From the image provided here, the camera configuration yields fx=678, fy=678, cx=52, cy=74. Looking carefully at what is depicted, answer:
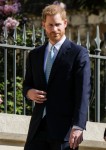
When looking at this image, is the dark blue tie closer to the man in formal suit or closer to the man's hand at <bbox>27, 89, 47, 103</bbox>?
the man in formal suit

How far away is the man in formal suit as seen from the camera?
434 cm

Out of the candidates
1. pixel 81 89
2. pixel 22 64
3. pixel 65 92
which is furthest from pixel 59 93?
pixel 22 64

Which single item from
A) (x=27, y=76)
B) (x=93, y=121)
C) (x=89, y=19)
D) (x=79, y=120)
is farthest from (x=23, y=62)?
(x=89, y=19)

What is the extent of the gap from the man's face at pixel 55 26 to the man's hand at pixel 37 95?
0.36 meters

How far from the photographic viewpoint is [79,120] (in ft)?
14.0

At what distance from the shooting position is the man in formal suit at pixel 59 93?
434 centimetres

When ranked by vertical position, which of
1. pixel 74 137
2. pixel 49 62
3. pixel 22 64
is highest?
pixel 49 62

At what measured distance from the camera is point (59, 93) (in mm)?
4383

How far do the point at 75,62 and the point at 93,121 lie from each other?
2.56 meters

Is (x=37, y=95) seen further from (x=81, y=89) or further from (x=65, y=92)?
(x=81, y=89)

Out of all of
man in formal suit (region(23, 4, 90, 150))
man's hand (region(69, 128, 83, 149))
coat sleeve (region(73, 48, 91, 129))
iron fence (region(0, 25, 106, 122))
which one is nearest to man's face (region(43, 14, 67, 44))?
man in formal suit (region(23, 4, 90, 150))

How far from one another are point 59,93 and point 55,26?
1.44 ft

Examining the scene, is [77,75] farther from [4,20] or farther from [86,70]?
[4,20]

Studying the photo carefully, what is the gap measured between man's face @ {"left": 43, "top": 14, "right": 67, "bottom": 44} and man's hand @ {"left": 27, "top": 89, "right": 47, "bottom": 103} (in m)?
0.36
